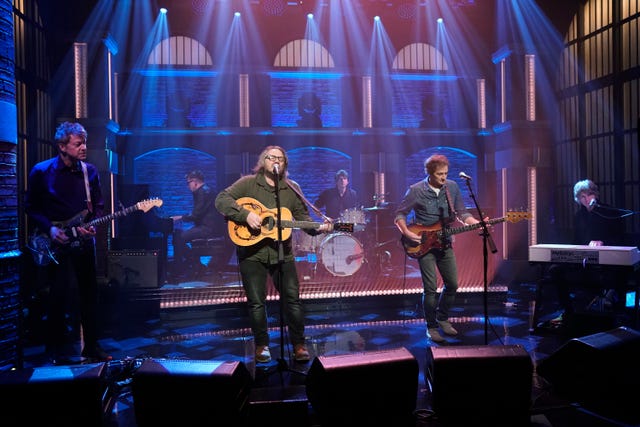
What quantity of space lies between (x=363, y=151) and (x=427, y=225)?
6.46 meters

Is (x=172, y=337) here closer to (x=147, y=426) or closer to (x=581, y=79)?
(x=147, y=426)

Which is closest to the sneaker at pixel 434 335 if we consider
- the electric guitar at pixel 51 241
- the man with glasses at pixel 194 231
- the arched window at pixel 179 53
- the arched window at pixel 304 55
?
the electric guitar at pixel 51 241

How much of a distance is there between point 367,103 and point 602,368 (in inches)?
371

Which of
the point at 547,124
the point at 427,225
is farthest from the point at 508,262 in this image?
the point at 427,225

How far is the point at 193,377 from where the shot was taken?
2.98 meters

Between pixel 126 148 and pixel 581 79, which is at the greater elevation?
pixel 581 79

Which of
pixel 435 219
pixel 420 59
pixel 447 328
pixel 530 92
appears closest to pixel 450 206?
pixel 435 219

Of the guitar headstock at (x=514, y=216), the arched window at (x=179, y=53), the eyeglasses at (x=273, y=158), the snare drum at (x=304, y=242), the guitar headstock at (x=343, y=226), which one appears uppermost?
the arched window at (x=179, y=53)

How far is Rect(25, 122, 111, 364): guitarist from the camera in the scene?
4801 mm

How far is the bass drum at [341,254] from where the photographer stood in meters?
8.53

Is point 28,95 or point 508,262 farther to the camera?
point 508,262

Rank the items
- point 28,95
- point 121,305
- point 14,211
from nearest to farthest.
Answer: point 14,211
point 121,305
point 28,95

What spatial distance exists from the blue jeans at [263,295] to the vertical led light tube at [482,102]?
907cm

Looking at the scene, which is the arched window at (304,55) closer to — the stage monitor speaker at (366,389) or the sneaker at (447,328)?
the sneaker at (447,328)
